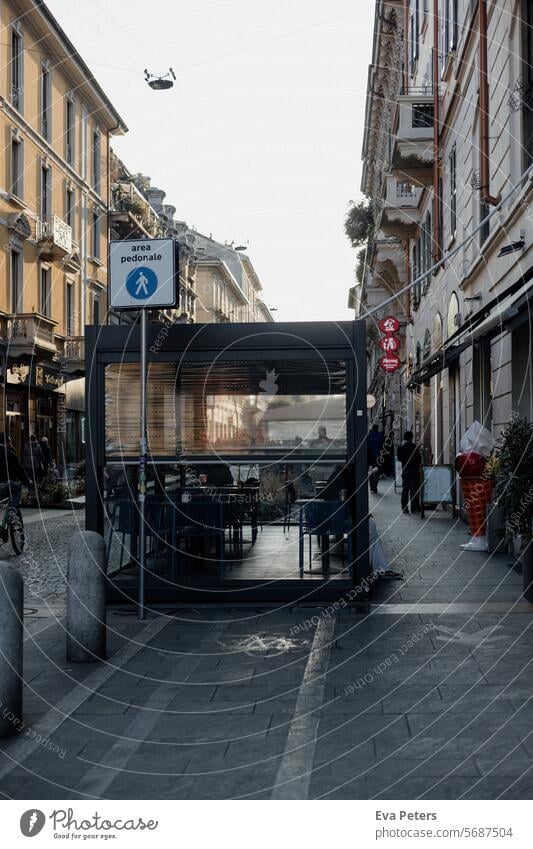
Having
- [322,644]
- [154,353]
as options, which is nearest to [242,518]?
[154,353]

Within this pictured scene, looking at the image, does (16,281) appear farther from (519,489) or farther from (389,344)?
(519,489)

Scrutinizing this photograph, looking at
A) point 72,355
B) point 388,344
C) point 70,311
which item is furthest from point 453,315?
point 70,311

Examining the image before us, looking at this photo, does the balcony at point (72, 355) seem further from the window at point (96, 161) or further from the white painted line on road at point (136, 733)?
the white painted line on road at point (136, 733)

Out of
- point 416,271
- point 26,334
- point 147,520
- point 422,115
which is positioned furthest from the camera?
point 26,334

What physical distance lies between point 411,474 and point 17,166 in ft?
58.7

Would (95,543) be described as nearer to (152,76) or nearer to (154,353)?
(154,353)

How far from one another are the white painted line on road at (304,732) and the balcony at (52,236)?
2772 cm

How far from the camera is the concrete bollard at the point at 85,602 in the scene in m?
7.10

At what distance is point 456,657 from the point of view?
6996 millimetres

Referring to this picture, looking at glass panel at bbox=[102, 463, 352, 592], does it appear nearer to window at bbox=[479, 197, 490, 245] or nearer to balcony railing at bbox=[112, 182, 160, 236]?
window at bbox=[479, 197, 490, 245]

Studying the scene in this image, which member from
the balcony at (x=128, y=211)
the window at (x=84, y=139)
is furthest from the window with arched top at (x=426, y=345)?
the balcony at (x=128, y=211)

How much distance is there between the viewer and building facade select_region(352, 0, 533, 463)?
12.9 m

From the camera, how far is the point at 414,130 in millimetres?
22953

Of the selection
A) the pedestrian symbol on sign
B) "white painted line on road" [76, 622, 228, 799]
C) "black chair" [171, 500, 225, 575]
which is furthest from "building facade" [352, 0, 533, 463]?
"white painted line on road" [76, 622, 228, 799]
